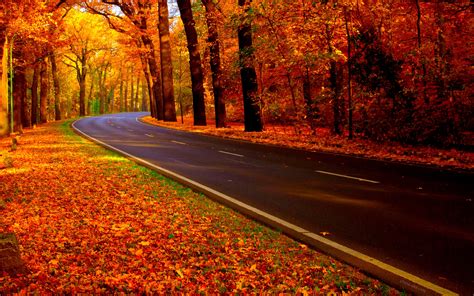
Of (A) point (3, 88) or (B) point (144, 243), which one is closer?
(B) point (144, 243)

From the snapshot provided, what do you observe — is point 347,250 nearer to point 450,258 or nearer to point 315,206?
point 450,258

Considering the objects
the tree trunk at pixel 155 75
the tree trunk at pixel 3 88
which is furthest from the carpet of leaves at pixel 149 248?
the tree trunk at pixel 155 75

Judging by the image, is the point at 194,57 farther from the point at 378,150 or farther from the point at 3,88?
the point at 378,150

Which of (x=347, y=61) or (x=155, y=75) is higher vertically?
(x=155, y=75)

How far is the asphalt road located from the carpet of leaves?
2.59 feet

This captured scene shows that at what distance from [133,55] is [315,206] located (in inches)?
1665

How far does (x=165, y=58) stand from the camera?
119 feet

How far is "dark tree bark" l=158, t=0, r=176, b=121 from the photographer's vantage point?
117ft

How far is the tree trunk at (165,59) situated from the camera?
3553 centimetres

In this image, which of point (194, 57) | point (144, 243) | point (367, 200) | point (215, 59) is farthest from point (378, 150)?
point (194, 57)

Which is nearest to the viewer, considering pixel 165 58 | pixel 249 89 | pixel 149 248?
pixel 149 248

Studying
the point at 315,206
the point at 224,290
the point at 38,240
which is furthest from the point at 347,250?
the point at 38,240

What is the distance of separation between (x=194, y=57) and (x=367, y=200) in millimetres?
24636

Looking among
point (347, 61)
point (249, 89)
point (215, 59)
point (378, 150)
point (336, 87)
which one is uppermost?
point (215, 59)
